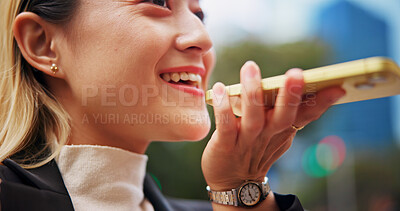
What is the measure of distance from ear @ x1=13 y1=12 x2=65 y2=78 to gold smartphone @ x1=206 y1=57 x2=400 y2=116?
63 cm

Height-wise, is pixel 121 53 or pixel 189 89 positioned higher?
pixel 121 53

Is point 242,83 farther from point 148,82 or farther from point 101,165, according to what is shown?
point 101,165

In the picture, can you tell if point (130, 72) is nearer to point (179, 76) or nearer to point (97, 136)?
point (179, 76)

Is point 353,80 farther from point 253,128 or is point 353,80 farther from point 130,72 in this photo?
point 130,72

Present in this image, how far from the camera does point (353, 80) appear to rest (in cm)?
69

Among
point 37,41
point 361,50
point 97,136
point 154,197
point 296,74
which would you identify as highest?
point 37,41

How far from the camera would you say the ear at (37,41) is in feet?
3.71

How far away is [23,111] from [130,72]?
1.25 feet

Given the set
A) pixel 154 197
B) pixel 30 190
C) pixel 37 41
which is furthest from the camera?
pixel 154 197

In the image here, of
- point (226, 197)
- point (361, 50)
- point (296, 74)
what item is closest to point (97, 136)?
point (226, 197)

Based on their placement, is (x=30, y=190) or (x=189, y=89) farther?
(x=189, y=89)

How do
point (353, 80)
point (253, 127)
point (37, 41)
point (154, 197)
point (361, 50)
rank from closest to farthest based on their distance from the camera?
point (353, 80)
point (253, 127)
point (37, 41)
point (154, 197)
point (361, 50)

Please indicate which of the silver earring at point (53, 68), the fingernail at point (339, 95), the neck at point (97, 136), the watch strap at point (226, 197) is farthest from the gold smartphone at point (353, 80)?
the silver earring at point (53, 68)

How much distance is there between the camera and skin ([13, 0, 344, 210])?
3.19 ft
